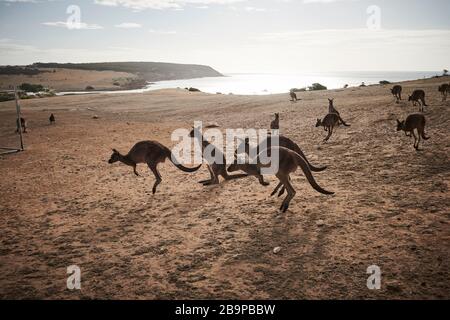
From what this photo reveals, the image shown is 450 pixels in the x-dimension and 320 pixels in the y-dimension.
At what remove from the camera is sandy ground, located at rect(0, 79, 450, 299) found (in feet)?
13.8

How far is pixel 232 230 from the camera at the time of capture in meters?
5.78

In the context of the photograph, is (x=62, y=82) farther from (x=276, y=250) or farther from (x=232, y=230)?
(x=276, y=250)

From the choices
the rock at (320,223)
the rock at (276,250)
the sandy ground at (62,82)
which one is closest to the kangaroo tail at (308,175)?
the rock at (320,223)

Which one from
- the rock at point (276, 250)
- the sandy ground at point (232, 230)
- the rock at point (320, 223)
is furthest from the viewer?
the rock at point (320, 223)

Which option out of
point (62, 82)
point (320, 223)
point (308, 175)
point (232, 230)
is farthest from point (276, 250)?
point (62, 82)

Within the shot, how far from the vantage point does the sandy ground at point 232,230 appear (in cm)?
420

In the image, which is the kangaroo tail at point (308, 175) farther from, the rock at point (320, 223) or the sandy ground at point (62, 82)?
the sandy ground at point (62, 82)

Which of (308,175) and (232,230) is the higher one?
(308,175)

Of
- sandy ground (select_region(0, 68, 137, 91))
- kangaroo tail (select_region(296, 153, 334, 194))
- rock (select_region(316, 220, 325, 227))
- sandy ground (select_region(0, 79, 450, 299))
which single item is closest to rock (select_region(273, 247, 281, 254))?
sandy ground (select_region(0, 79, 450, 299))

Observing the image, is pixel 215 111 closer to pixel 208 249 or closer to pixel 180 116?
pixel 180 116

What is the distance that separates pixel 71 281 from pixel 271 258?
A: 2.93 metres

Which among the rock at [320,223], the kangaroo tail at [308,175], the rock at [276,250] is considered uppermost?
the kangaroo tail at [308,175]

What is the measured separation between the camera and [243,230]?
18.9 ft
